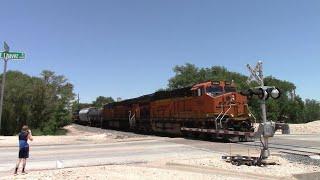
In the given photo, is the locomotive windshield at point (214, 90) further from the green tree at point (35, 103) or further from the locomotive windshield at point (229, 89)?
the green tree at point (35, 103)

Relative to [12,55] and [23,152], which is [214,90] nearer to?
[12,55]

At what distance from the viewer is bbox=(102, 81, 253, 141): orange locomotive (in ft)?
89.4

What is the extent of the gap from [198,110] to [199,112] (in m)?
0.22

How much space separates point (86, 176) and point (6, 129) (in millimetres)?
38610

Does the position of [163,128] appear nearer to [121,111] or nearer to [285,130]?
[121,111]

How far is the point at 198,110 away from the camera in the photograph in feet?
96.6

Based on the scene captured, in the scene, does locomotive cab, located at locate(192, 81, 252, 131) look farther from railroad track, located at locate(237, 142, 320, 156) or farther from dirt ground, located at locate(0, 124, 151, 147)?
dirt ground, located at locate(0, 124, 151, 147)

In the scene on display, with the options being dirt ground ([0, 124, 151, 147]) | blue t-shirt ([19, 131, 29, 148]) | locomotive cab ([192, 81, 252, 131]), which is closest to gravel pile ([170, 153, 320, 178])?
blue t-shirt ([19, 131, 29, 148])

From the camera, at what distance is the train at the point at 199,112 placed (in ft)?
89.1

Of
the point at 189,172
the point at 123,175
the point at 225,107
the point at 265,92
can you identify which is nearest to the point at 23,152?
the point at 123,175

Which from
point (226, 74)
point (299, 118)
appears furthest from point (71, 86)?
point (299, 118)

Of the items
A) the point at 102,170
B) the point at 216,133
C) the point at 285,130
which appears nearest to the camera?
the point at 102,170

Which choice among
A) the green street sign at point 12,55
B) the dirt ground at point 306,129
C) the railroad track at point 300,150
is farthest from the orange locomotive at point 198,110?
the dirt ground at point 306,129

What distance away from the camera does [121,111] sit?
52.2m
